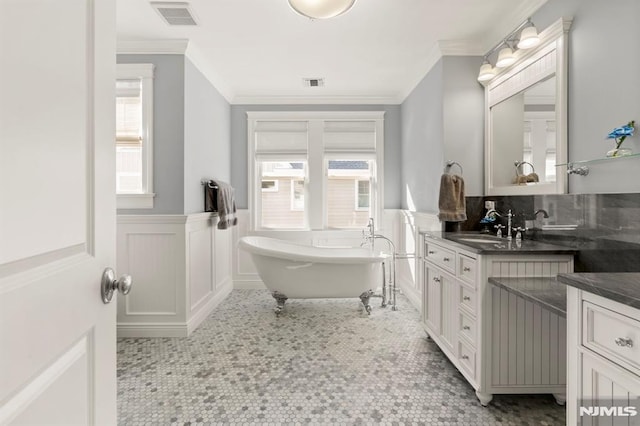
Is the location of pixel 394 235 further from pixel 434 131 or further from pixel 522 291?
pixel 522 291

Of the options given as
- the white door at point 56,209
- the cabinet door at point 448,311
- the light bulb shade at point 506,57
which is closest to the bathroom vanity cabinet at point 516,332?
the cabinet door at point 448,311

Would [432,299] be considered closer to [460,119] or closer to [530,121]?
[530,121]

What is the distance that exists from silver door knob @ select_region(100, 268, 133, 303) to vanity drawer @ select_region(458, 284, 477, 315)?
1.77m

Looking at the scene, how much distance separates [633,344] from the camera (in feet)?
2.95

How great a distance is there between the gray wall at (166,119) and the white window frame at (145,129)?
3 cm

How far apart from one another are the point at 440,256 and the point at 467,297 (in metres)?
0.44

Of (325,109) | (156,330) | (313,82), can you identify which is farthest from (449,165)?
(156,330)

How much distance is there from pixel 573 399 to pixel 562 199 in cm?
129

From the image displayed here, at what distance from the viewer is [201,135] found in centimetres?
319

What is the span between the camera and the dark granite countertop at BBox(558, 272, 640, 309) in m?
0.91

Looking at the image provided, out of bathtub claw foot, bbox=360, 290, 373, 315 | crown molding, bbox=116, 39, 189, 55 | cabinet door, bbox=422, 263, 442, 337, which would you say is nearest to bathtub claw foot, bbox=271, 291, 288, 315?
bathtub claw foot, bbox=360, 290, 373, 315

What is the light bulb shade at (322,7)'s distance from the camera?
195 centimetres

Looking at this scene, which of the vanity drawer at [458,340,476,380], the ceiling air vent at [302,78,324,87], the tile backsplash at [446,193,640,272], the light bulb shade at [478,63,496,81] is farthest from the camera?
the ceiling air vent at [302,78,324,87]

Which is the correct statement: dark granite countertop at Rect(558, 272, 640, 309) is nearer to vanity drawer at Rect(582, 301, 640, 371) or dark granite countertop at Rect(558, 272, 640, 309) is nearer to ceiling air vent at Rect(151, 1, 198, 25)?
vanity drawer at Rect(582, 301, 640, 371)
